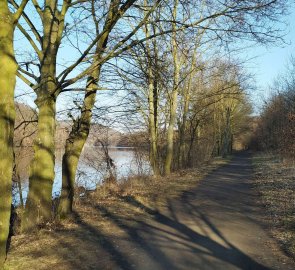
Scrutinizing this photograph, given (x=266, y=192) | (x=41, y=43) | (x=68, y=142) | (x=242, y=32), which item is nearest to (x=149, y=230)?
(x=68, y=142)

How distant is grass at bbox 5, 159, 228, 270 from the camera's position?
6168mm

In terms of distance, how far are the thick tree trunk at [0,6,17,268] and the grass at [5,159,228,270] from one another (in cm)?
73

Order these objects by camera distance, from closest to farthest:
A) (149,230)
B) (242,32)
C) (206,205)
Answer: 1. (149,230)
2. (242,32)
3. (206,205)

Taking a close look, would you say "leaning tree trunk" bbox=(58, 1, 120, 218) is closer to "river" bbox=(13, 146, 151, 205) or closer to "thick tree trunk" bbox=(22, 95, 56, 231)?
"thick tree trunk" bbox=(22, 95, 56, 231)

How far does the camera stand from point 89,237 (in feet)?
25.4

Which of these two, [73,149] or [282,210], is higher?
[73,149]

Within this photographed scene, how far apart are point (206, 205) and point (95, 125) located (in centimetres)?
676

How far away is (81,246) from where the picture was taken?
7.07m

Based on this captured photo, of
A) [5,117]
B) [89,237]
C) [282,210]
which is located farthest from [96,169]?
[5,117]

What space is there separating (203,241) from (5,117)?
4233mm

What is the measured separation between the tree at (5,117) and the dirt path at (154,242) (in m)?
0.76

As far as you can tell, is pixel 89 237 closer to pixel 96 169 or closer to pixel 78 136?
pixel 78 136

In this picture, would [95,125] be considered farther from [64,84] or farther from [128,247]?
[128,247]

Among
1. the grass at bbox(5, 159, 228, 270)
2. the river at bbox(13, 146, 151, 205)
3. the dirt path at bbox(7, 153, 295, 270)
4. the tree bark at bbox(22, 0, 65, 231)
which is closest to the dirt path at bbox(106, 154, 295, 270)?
the dirt path at bbox(7, 153, 295, 270)
